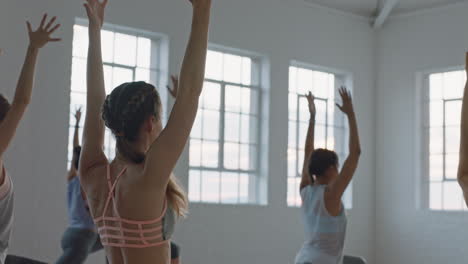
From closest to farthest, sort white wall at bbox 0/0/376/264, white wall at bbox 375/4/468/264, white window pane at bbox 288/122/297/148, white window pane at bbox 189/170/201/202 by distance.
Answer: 1. white wall at bbox 0/0/376/264
2. white window pane at bbox 189/170/201/202
3. white wall at bbox 375/4/468/264
4. white window pane at bbox 288/122/297/148

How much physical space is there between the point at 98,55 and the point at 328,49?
8.52 meters

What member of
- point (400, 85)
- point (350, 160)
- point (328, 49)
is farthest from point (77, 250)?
point (400, 85)

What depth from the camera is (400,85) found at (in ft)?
35.0

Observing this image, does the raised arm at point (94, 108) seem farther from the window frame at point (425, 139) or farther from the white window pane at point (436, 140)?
the white window pane at point (436, 140)

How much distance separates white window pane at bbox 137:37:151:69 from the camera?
8602 mm

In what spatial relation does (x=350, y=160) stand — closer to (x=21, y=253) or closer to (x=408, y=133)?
(x=21, y=253)

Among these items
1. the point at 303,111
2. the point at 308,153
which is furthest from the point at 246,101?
the point at 308,153

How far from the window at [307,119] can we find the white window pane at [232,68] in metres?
0.92

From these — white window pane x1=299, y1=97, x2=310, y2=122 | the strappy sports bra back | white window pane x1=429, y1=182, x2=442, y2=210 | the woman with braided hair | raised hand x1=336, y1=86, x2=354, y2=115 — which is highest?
white window pane x1=299, y1=97, x2=310, y2=122

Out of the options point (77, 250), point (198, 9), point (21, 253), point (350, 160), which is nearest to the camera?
point (198, 9)

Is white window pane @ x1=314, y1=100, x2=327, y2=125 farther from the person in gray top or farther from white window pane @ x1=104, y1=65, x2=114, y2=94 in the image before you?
the person in gray top

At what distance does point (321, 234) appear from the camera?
3.99 m

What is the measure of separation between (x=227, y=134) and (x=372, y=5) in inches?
121

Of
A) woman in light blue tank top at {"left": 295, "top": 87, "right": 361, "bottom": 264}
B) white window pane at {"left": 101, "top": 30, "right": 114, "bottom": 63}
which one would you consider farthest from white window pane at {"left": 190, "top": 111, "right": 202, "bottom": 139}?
woman in light blue tank top at {"left": 295, "top": 87, "right": 361, "bottom": 264}
